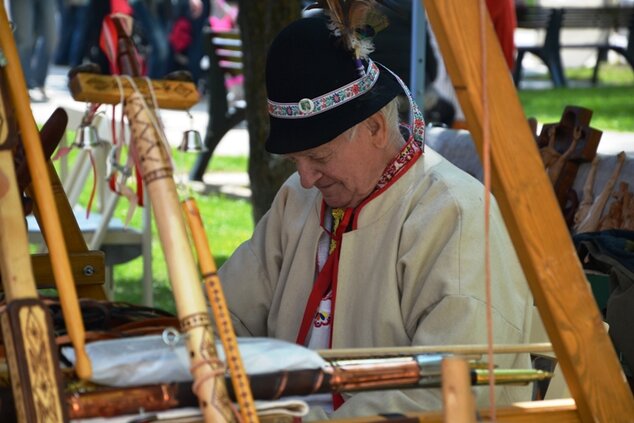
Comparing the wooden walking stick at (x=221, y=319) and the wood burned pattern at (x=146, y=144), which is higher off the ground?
the wood burned pattern at (x=146, y=144)

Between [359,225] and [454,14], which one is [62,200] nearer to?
[359,225]

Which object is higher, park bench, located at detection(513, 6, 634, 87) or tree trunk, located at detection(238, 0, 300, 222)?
tree trunk, located at detection(238, 0, 300, 222)

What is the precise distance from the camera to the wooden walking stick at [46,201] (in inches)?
63.6

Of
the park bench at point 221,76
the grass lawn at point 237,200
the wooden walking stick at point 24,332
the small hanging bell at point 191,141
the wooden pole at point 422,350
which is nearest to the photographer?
the wooden walking stick at point 24,332

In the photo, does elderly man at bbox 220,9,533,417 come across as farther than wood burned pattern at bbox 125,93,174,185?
Yes

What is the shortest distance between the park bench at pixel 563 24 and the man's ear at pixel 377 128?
1289 cm

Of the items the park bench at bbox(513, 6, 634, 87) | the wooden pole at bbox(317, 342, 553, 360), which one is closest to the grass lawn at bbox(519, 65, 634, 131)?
the park bench at bbox(513, 6, 634, 87)

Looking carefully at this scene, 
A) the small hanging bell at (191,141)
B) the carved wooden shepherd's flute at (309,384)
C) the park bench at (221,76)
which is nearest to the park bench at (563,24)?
the park bench at (221,76)

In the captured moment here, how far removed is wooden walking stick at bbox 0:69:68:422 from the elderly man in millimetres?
886

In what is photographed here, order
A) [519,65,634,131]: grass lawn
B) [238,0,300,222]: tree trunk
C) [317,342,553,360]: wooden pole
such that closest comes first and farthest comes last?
[317,342,553,360]: wooden pole → [238,0,300,222]: tree trunk → [519,65,634,131]: grass lawn

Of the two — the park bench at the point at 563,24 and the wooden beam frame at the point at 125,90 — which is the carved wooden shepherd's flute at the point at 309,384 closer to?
the wooden beam frame at the point at 125,90

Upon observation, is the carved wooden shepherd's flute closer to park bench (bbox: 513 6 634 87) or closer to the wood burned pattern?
A: the wood burned pattern

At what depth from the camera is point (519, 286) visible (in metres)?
2.49

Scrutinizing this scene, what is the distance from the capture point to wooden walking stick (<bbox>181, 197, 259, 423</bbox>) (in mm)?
1577
